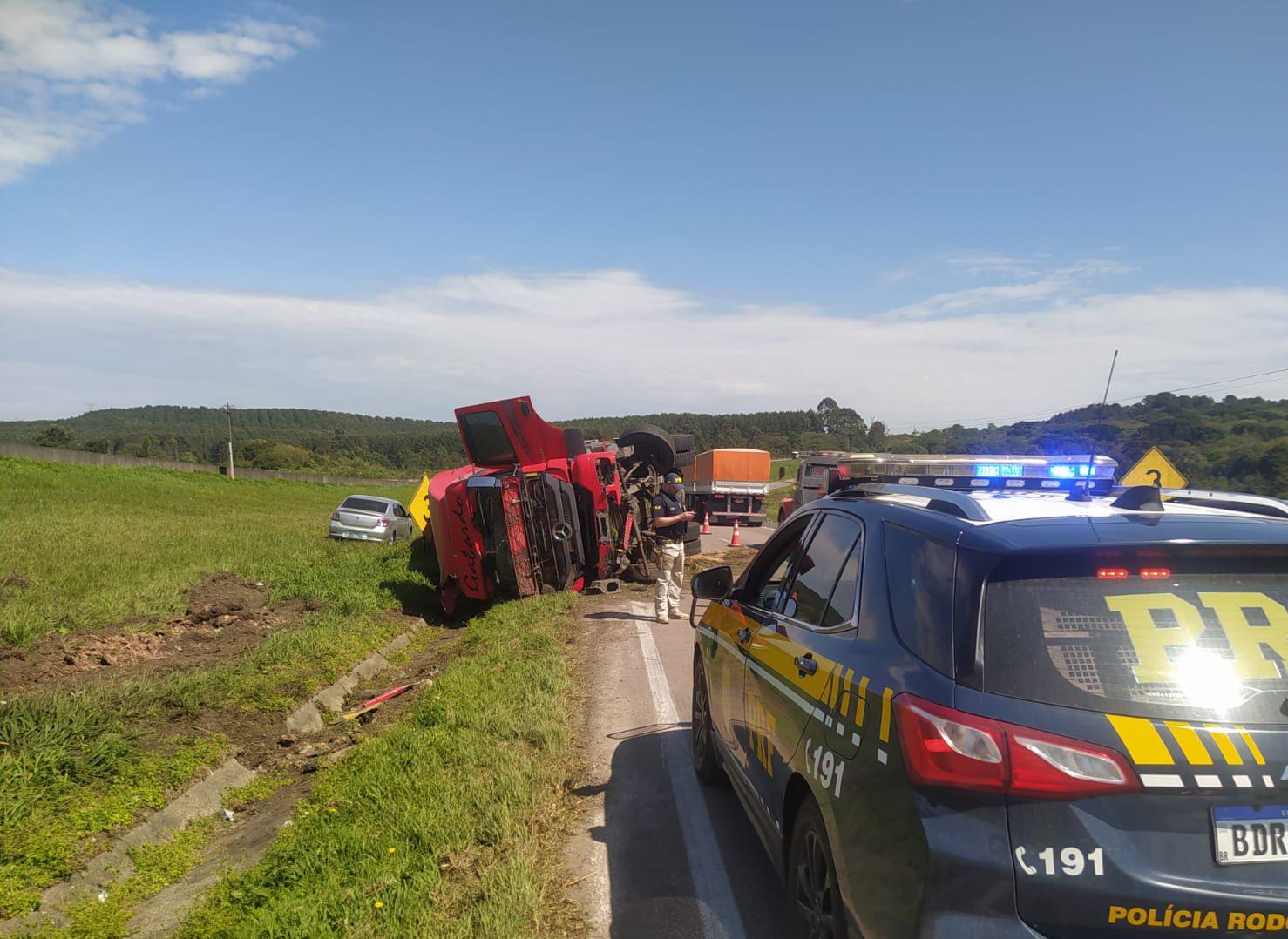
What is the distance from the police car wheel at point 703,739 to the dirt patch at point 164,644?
5256 millimetres

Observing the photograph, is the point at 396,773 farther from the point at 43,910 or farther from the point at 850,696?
the point at 850,696

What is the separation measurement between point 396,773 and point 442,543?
787cm

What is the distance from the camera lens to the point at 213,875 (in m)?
5.17

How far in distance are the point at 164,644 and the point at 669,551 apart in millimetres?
5925

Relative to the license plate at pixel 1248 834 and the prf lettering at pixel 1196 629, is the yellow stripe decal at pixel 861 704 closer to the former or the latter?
the prf lettering at pixel 1196 629

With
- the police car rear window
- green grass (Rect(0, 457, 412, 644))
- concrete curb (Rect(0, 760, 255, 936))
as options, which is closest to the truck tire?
green grass (Rect(0, 457, 412, 644))

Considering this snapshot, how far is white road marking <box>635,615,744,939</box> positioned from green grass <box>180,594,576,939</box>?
0.67m

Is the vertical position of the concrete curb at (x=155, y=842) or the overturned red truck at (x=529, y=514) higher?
the overturned red truck at (x=529, y=514)

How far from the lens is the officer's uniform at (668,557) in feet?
37.9

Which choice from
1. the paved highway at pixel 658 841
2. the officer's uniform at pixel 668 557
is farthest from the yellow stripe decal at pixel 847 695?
the officer's uniform at pixel 668 557

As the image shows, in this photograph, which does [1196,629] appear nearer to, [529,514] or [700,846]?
[700,846]

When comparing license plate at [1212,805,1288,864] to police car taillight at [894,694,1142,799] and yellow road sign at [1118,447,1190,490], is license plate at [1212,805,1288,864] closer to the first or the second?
police car taillight at [894,694,1142,799]

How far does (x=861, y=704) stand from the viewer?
279cm

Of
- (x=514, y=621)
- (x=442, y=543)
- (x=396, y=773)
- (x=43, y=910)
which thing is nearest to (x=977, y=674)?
(x=396, y=773)
